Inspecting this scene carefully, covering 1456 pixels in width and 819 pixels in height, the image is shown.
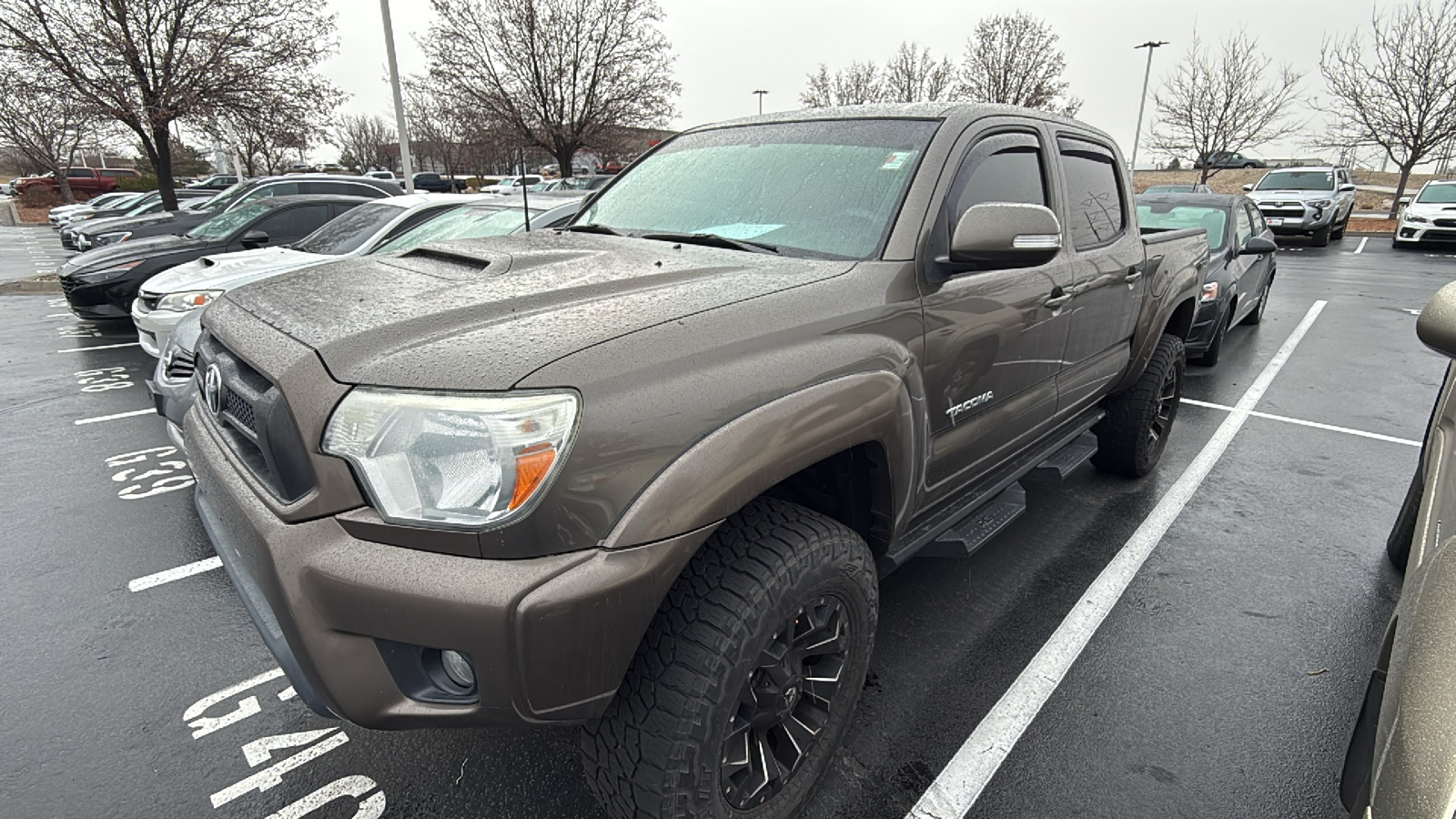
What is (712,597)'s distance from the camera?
162 cm

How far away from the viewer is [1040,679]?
8.60 ft

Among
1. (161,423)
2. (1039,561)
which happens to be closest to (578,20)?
(161,423)

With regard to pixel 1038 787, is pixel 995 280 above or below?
above

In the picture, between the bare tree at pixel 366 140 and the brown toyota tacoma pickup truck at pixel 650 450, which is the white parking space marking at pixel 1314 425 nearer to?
the brown toyota tacoma pickup truck at pixel 650 450

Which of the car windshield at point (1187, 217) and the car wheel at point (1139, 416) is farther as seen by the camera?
the car windshield at point (1187, 217)

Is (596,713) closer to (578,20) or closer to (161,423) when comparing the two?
(161,423)

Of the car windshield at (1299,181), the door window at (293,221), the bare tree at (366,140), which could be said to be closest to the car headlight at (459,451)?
the door window at (293,221)

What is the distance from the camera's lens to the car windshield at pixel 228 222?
8336 millimetres

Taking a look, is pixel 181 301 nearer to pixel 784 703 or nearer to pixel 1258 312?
pixel 784 703

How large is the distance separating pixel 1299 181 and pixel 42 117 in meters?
34.7

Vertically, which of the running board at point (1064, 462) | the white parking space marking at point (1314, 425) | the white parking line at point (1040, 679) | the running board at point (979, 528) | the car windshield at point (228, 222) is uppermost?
the car windshield at point (228, 222)

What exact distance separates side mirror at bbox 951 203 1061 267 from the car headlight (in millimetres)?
1257

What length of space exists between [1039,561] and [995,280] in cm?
164

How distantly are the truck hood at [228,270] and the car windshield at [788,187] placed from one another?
13.8ft
